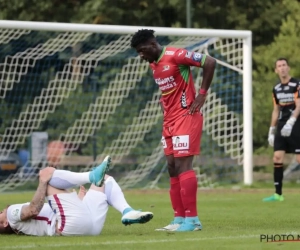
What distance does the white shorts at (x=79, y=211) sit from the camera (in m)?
10.3

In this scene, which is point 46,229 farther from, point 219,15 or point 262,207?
point 219,15

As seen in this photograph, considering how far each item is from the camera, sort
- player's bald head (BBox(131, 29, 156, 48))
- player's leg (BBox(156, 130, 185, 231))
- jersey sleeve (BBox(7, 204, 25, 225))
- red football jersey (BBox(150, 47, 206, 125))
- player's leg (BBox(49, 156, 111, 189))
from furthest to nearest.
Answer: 1. player's leg (BBox(156, 130, 185, 231))
2. red football jersey (BBox(150, 47, 206, 125))
3. player's bald head (BBox(131, 29, 156, 48))
4. jersey sleeve (BBox(7, 204, 25, 225))
5. player's leg (BBox(49, 156, 111, 189))

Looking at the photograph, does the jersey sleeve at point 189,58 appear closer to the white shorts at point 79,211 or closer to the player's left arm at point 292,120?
the white shorts at point 79,211

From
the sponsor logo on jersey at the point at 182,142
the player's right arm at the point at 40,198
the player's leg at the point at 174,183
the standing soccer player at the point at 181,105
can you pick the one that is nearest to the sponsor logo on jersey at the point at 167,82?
the standing soccer player at the point at 181,105

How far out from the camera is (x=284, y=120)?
17.8 metres

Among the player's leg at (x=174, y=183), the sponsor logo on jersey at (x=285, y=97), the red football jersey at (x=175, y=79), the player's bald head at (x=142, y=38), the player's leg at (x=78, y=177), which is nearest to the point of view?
the player's leg at (x=78, y=177)

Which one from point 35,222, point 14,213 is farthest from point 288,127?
point 14,213

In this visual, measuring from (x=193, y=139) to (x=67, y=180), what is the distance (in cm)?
172

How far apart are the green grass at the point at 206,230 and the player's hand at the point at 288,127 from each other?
42.5 inches

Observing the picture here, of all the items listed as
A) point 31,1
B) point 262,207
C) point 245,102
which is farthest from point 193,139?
point 31,1

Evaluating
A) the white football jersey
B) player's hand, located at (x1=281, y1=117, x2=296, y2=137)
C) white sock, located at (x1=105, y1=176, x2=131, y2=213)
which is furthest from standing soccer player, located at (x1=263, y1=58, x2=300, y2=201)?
the white football jersey

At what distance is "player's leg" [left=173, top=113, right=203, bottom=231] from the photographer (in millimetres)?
11367

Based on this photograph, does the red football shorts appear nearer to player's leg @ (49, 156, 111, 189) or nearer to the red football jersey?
the red football jersey

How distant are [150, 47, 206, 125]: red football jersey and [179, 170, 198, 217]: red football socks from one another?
0.62 metres
